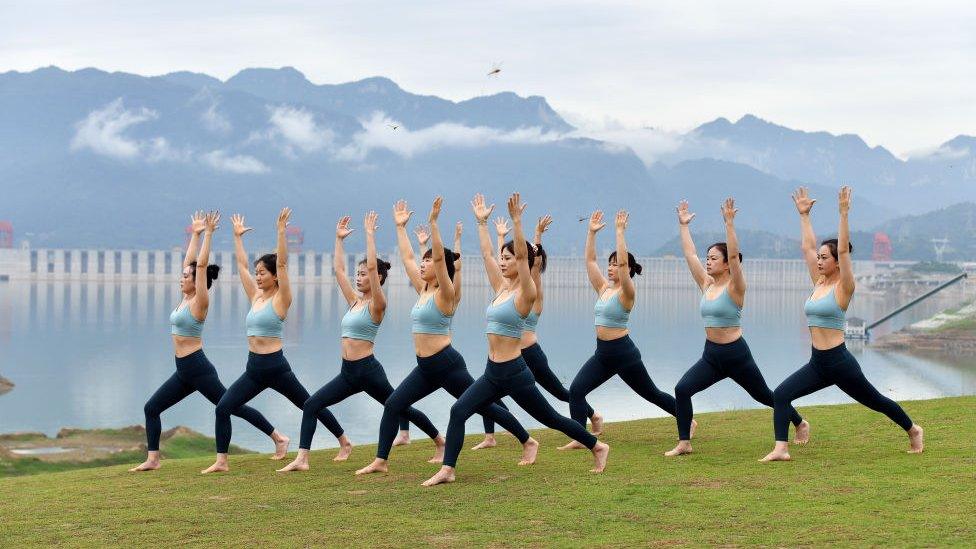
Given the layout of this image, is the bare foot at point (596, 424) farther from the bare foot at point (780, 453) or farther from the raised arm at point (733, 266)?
the bare foot at point (780, 453)

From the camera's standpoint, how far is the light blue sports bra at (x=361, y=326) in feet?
43.1

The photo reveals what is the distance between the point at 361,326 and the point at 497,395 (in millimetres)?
2074

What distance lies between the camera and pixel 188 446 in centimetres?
3319

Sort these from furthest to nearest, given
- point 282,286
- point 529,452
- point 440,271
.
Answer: point 282,286 < point 529,452 < point 440,271

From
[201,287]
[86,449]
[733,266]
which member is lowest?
[86,449]

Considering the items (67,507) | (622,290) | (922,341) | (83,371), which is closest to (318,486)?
(67,507)

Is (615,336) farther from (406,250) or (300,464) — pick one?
(300,464)

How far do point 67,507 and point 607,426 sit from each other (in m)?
7.23

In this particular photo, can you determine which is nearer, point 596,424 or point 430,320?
point 430,320

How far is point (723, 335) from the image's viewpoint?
1291 cm

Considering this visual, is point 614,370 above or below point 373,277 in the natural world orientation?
below

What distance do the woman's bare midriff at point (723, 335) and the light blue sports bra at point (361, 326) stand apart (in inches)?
134

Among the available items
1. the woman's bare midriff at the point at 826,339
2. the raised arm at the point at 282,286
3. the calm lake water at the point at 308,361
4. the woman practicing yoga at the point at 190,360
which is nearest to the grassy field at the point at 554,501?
the woman practicing yoga at the point at 190,360

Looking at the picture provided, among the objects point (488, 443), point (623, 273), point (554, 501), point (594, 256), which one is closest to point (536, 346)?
point (488, 443)
